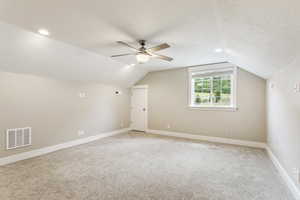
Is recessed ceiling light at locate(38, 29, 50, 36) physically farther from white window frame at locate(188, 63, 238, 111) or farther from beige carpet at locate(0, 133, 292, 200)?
white window frame at locate(188, 63, 238, 111)

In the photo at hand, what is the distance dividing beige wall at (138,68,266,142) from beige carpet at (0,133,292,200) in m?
0.70

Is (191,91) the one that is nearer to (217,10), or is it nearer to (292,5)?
(217,10)

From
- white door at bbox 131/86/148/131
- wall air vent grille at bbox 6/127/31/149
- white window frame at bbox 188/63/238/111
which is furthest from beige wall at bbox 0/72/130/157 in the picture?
white window frame at bbox 188/63/238/111

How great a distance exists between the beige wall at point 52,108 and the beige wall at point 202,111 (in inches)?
67.8

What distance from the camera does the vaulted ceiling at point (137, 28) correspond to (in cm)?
157

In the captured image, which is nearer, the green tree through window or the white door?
the green tree through window

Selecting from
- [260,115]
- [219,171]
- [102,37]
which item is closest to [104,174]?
[219,171]

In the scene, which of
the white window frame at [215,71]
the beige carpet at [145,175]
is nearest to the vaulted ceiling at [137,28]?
the white window frame at [215,71]

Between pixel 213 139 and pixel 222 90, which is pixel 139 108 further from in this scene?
pixel 222 90

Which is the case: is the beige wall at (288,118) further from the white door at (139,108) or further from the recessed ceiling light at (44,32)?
the white door at (139,108)

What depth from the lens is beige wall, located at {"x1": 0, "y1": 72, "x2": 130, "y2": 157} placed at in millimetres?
3244

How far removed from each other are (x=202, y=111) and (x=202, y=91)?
701mm

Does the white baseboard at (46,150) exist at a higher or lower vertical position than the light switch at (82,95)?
lower

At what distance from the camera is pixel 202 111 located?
5.12m
